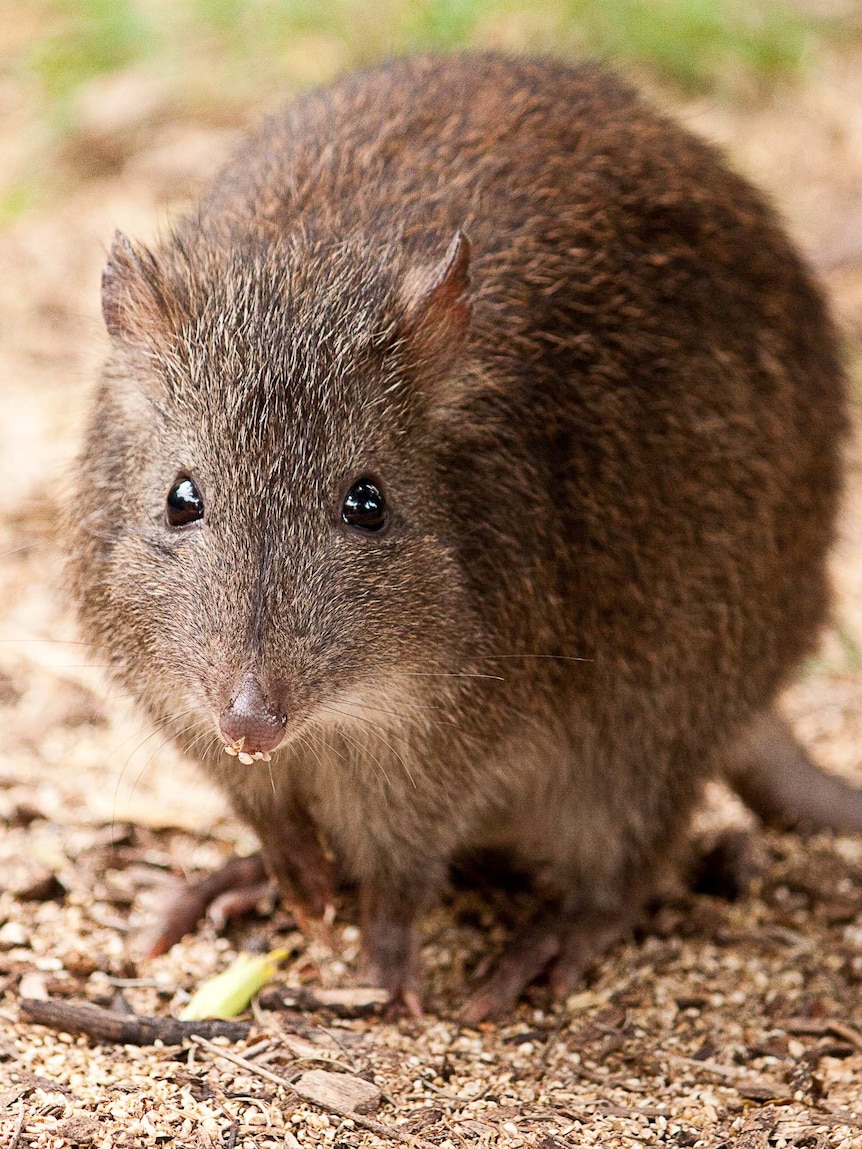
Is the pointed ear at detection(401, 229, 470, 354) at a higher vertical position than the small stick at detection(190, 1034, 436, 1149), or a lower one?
higher

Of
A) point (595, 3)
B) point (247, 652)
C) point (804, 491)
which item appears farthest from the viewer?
point (595, 3)

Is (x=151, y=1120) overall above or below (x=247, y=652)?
below

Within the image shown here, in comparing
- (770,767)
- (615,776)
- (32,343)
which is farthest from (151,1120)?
(32,343)

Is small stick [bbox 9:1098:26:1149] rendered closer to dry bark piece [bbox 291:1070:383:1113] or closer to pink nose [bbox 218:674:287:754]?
dry bark piece [bbox 291:1070:383:1113]

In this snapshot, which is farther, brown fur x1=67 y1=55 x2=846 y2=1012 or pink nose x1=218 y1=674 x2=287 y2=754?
brown fur x1=67 y1=55 x2=846 y2=1012

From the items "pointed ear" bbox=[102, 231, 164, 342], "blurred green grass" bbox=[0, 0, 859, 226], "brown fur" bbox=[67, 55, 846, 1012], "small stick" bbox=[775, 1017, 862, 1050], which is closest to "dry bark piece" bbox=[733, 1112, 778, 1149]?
"small stick" bbox=[775, 1017, 862, 1050]

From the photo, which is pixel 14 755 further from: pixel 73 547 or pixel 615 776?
pixel 615 776

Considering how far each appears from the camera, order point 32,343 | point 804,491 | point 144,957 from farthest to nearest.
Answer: point 32,343, point 804,491, point 144,957
